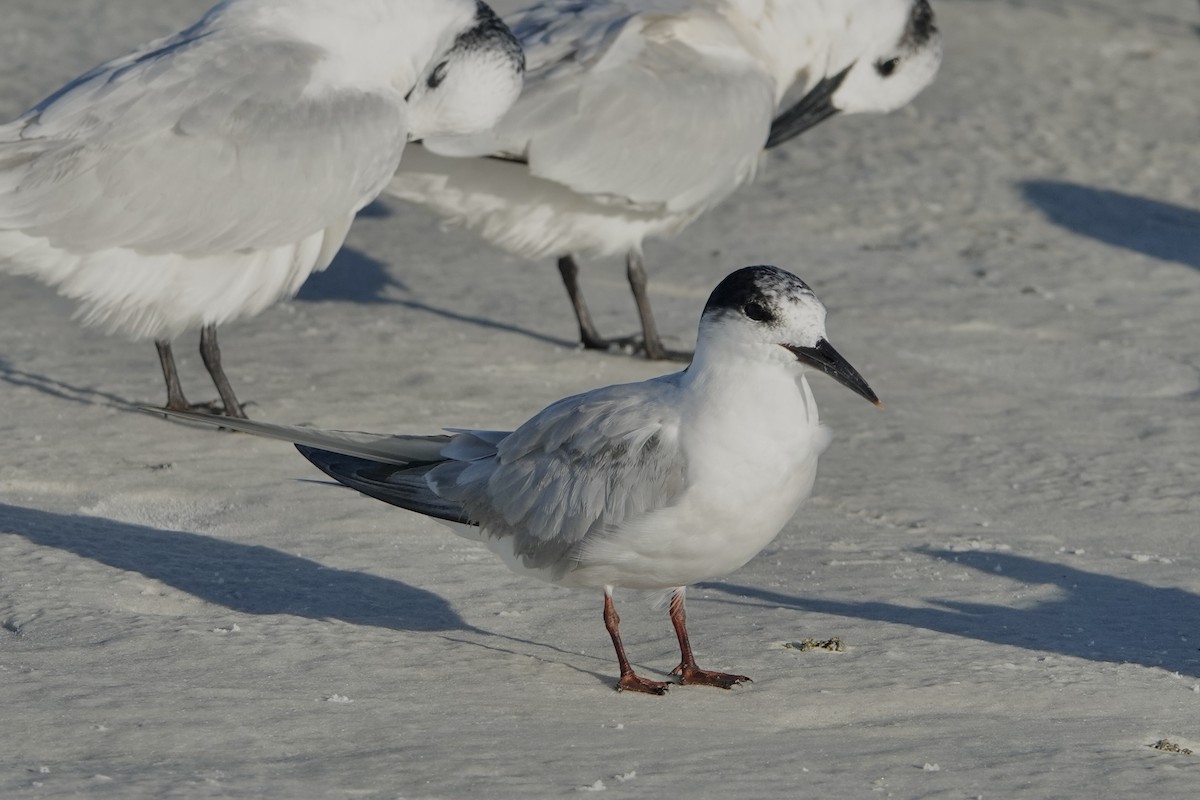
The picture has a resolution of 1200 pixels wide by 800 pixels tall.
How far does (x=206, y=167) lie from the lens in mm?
5777

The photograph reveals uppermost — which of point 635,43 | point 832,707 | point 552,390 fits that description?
point 635,43

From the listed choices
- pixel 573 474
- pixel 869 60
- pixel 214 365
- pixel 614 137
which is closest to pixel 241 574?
pixel 573 474

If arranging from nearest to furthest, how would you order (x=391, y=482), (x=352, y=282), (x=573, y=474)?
(x=573, y=474) → (x=391, y=482) → (x=352, y=282)

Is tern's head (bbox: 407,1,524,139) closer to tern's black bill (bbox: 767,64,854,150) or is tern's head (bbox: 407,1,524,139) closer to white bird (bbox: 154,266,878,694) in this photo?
tern's black bill (bbox: 767,64,854,150)

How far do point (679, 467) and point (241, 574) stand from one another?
143 centimetres

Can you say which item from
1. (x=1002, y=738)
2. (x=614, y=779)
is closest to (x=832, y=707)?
(x=1002, y=738)

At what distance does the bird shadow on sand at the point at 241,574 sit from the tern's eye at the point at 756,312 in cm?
113

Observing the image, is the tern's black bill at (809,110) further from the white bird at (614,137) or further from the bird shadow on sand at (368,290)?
the bird shadow on sand at (368,290)

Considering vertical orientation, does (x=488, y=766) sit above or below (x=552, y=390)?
above

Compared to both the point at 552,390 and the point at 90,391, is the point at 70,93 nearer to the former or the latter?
the point at 90,391

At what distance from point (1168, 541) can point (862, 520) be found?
90 centimetres

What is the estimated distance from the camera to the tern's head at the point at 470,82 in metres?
6.36

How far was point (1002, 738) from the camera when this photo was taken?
142 inches

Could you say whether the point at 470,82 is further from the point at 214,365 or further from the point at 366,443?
the point at 366,443
